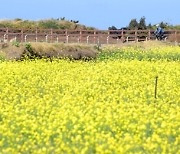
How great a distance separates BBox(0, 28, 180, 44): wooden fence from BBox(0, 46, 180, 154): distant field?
21.0 metres

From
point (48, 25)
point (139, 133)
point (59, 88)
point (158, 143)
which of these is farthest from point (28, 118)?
point (48, 25)

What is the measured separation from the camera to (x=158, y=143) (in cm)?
893

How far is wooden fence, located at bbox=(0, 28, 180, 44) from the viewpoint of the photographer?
4147 cm

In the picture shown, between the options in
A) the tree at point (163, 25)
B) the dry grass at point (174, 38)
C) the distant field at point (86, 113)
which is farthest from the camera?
the tree at point (163, 25)

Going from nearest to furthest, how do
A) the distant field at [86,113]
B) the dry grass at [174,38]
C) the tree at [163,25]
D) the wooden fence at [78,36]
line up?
1. the distant field at [86,113]
2. the wooden fence at [78,36]
3. the dry grass at [174,38]
4. the tree at [163,25]

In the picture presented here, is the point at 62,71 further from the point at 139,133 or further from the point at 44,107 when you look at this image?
the point at 139,133

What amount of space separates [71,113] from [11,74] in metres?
7.31

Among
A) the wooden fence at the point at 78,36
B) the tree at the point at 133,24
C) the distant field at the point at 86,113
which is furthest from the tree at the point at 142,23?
the distant field at the point at 86,113

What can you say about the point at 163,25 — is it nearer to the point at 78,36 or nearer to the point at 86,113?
the point at 78,36

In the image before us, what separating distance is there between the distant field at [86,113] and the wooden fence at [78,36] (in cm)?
2104

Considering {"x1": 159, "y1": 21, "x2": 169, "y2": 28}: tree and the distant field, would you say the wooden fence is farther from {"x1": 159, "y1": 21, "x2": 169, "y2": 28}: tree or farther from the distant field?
the distant field

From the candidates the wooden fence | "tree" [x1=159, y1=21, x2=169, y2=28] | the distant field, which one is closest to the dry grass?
the wooden fence

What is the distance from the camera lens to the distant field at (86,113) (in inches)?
355

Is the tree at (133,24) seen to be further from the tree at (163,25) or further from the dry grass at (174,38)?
the dry grass at (174,38)
